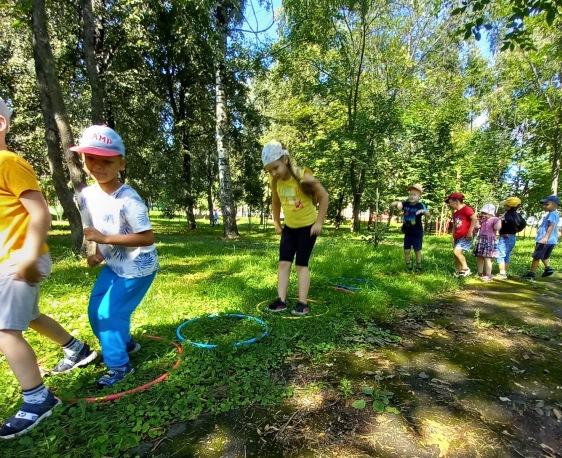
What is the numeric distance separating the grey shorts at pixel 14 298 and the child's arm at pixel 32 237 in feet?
0.18

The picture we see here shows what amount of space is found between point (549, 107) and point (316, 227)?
22829 mm

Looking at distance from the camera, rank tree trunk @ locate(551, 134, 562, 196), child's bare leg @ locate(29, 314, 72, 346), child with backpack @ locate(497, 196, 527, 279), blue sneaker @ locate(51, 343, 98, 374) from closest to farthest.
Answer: child's bare leg @ locate(29, 314, 72, 346)
blue sneaker @ locate(51, 343, 98, 374)
child with backpack @ locate(497, 196, 527, 279)
tree trunk @ locate(551, 134, 562, 196)

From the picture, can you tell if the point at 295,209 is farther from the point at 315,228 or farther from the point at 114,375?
the point at 114,375

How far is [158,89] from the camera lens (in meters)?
18.3

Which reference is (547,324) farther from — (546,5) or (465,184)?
(465,184)

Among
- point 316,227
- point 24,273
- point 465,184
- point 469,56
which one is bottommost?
point 24,273

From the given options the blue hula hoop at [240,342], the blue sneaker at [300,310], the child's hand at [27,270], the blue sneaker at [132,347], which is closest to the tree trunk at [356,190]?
the blue sneaker at [300,310]

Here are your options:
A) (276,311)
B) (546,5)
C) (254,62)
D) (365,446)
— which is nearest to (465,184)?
(254,62)

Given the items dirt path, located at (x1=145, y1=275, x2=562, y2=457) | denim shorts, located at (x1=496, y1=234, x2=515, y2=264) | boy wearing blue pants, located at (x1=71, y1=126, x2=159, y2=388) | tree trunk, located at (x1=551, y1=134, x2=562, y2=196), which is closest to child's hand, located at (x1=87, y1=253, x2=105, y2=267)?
boy wearing blue pants, located at (x1=71, y1=126, x2=159, y2=388)

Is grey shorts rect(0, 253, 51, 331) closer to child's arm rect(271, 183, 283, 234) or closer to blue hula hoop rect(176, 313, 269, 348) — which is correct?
blue hula hoop rect(176, 313, 269, 348)

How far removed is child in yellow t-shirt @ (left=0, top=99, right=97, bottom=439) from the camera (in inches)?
77.0

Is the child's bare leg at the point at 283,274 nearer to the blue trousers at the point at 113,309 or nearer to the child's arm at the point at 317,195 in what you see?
the child's arm at the point at 317,195

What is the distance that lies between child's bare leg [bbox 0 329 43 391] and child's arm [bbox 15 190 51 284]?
39 cm

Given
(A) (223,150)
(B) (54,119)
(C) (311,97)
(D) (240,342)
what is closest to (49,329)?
(D) (240,342)
